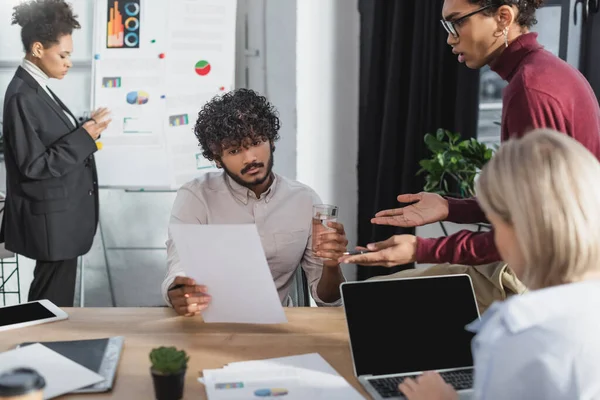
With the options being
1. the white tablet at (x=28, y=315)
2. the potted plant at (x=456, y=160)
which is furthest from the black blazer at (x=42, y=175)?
the potted plant at (x=456, y=160)

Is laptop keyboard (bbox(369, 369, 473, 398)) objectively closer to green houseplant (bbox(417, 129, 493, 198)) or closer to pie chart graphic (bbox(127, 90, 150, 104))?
green houseplant (bbox(417, 129, 493, 198))

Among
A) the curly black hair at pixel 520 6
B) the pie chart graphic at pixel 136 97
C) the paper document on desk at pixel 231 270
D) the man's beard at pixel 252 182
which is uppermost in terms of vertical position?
the curly black hair at pixel 520 6

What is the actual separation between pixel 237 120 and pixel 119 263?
2.04 meters

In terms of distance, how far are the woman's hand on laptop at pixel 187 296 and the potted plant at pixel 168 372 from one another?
367 mm

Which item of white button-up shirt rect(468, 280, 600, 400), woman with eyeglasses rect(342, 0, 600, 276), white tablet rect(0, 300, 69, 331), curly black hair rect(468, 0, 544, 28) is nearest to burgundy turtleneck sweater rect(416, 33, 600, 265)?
woman with eyeglasses rect(342, 0, 600, 276)

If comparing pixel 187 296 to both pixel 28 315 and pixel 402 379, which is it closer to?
pixel 28 315

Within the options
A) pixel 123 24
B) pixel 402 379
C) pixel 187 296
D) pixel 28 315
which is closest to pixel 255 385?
pixel 402 379

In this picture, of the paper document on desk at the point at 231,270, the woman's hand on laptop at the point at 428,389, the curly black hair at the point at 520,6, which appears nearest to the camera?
the woman's hand on laptop at the point at 428,389

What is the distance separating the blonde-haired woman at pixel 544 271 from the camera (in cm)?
86

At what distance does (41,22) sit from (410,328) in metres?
2.32

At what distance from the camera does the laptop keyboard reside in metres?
1.22

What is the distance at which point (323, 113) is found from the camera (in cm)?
344

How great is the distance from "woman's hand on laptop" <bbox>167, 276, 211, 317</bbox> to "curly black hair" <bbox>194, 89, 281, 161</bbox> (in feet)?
1.66

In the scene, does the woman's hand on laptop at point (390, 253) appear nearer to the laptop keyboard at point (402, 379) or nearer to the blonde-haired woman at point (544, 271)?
the laptop keyboard at point (402, 379)
